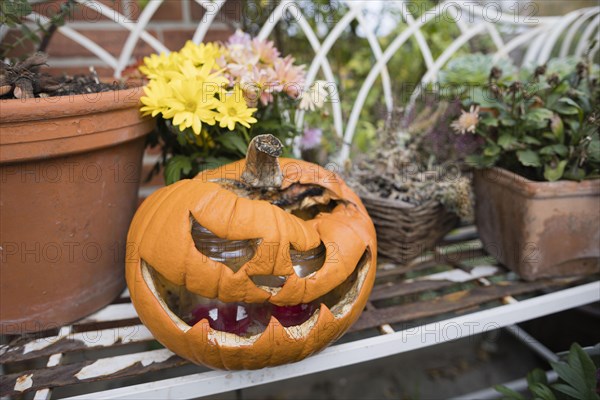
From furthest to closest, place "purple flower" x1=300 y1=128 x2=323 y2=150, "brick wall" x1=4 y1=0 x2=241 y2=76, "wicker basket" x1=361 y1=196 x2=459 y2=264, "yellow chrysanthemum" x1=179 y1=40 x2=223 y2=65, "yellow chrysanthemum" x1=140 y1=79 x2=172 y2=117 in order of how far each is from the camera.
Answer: "brick wall" x1=4 y1=0 x2=241 y2=76
"purple flower" x1=300 y1=128 x2=323 y2=150
"wicker basket" x1=361 y1=196 x2=459 y2=264
"yellow chrysanthemum" x1=179 y1=40 x2=223 y2=65
"yellow chrysanthemum" x1=140 y1=79 x2=172 y2=117

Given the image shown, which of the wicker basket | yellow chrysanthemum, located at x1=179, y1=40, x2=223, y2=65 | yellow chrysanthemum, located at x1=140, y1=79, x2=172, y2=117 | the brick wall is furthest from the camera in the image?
the brick wall

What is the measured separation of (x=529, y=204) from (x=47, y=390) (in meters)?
1.00

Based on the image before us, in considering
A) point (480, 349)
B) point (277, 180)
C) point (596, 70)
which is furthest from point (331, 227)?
point (480, 349)

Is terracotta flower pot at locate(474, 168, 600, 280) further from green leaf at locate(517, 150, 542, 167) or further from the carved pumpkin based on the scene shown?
the carved pumpkin

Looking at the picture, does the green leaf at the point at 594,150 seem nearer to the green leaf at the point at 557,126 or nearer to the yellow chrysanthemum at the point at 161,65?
the green leaf at the point at 557,126

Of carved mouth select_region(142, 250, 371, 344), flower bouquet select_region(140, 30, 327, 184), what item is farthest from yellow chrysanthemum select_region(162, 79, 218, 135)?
carved mouth select_region(142, 250, 371, 344)

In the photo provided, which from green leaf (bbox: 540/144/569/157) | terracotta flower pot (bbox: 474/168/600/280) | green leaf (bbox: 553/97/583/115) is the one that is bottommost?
terracotta flower pot (bbox: 474/168/600/280)

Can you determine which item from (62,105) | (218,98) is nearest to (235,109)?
(218,98)

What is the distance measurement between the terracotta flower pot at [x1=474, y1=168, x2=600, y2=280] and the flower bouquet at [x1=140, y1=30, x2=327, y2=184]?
1.58 feet

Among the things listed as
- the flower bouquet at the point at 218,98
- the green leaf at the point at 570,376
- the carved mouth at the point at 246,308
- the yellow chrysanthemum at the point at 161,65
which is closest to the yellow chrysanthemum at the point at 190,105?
the flower bouquet at the point at 218,98

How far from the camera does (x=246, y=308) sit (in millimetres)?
850

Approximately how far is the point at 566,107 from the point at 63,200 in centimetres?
106

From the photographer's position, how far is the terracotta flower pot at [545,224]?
99 centimetres

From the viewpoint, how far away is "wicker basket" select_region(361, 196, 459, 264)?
→ 1055 mm
